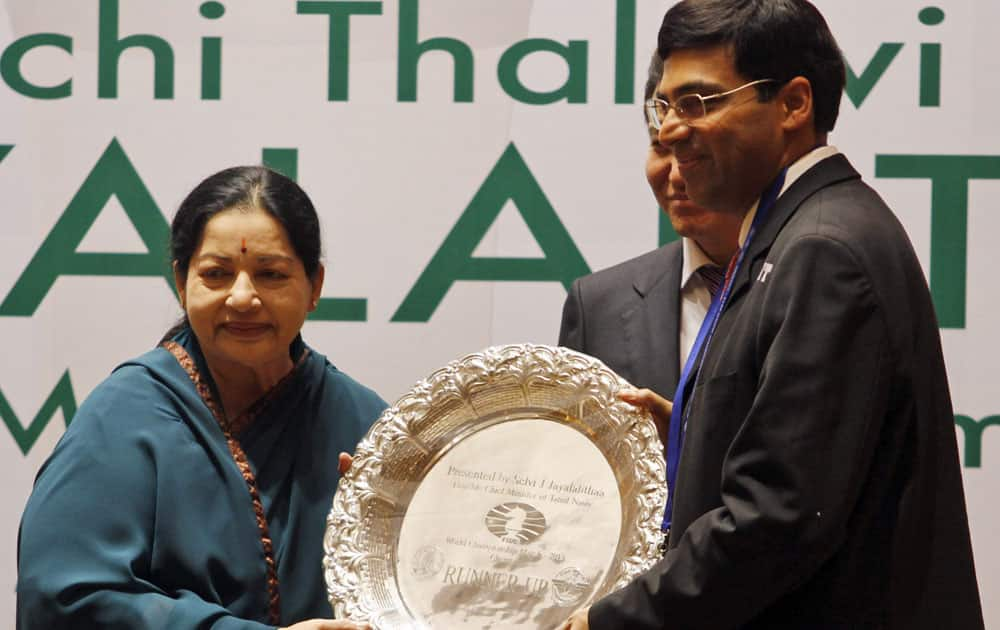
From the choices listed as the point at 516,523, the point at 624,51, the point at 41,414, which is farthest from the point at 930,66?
the point at 41,414

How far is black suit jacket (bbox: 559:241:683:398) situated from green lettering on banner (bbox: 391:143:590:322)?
555mm

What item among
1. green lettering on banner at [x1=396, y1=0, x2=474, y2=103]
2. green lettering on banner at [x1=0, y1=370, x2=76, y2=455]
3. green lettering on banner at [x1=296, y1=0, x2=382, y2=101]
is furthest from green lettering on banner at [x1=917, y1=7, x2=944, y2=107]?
green lettering on banner at [x1=0, y1=370, x2=76, y2=455]

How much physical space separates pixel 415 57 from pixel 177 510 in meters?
1.50

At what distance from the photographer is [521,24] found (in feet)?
10.9

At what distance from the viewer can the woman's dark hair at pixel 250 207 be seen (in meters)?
2.41

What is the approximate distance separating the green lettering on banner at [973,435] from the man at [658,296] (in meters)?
1.00

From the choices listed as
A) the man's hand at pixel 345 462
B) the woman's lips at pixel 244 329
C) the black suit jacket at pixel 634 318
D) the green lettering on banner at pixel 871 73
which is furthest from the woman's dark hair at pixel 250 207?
the green lettering on banner at pixel 871 73

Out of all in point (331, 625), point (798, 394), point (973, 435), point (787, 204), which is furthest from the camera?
point (973, 435)

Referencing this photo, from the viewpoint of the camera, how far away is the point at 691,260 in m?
2.63

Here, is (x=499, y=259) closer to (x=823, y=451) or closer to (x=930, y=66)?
(x=930, y=66)

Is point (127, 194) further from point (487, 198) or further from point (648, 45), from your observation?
point (648, 45)

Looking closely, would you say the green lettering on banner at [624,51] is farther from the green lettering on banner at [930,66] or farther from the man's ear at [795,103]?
the man's ear at [795,103]

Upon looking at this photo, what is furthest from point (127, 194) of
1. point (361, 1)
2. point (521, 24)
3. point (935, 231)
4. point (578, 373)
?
point (935, 231)

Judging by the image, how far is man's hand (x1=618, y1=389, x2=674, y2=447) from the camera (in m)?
2.15
